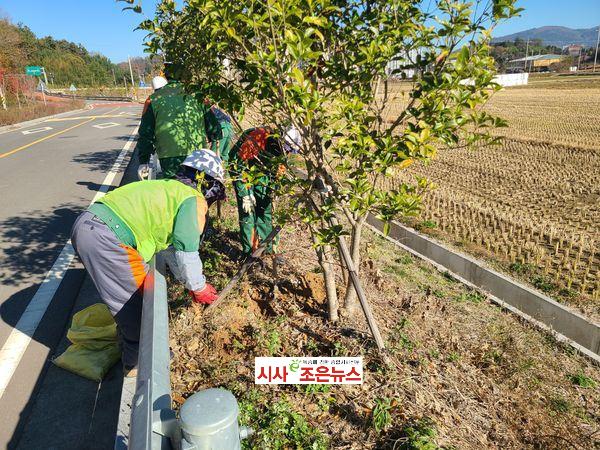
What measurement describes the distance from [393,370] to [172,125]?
3.28m

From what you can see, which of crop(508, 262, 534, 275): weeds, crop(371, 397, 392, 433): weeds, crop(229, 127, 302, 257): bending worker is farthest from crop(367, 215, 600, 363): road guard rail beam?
crop(371, 397, 392, 433): weeds

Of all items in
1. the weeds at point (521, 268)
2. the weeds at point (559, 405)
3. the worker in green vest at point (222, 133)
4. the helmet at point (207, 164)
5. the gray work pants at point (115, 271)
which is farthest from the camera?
the weeds at point (521, 268)

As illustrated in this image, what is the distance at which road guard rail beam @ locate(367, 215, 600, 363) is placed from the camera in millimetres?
4273

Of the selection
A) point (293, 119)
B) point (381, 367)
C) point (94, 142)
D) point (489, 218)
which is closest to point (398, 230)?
point (489, 218)

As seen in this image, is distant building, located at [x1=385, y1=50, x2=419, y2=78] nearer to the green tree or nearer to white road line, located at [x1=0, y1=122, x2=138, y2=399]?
the green tree

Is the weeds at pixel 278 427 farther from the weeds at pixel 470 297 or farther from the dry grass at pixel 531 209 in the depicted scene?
the dry grass at pixel 531 209

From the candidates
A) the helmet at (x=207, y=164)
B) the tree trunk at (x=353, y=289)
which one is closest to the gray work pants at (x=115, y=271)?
the helmet at (x=207, y=164)

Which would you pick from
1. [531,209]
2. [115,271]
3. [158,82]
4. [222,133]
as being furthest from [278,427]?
[531,209]

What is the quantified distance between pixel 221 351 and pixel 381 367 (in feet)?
3.88

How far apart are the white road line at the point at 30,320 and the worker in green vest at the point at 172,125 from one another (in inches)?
65.1

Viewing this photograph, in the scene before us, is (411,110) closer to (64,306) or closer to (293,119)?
(293,119)

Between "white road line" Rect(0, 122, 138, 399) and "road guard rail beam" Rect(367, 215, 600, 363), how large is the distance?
3.87 m

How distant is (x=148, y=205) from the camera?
9.31 ft

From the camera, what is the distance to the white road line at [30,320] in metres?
3.36
